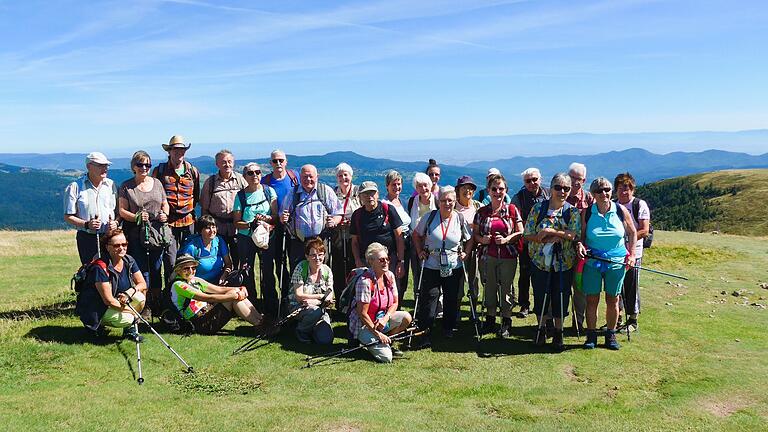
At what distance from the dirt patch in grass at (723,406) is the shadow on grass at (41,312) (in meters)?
12.4

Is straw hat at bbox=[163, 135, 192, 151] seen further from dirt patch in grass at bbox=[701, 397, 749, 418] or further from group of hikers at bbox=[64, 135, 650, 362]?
dirt patch in grass at bbox=[701, 397, 749, 418]

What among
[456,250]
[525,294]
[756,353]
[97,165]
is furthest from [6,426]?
[756,353]

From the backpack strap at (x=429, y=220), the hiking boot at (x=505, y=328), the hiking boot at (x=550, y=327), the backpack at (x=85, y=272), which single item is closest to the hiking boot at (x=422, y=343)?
the hiking boot at (x=505, y=328)

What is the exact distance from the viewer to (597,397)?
845 centimetres

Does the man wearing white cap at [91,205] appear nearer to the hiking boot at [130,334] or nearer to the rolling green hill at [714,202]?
the hiking boot at [130,334]

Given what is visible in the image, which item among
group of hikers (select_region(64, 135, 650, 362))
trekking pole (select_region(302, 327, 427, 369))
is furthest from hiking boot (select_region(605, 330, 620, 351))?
trekking pole (select_region(302, 327, 427, 369))

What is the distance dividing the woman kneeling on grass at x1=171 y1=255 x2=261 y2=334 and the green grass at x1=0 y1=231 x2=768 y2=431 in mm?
420

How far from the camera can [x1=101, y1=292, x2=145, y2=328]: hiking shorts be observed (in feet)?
33.9

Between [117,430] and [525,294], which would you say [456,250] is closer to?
[525,294]

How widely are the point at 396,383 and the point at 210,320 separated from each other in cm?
432

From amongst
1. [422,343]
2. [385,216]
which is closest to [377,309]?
[422,343]

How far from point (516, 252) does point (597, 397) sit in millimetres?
3190

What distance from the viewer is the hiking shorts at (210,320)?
36.6 ft

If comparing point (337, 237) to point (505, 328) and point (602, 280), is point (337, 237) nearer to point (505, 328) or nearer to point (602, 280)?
point (505, 328)
